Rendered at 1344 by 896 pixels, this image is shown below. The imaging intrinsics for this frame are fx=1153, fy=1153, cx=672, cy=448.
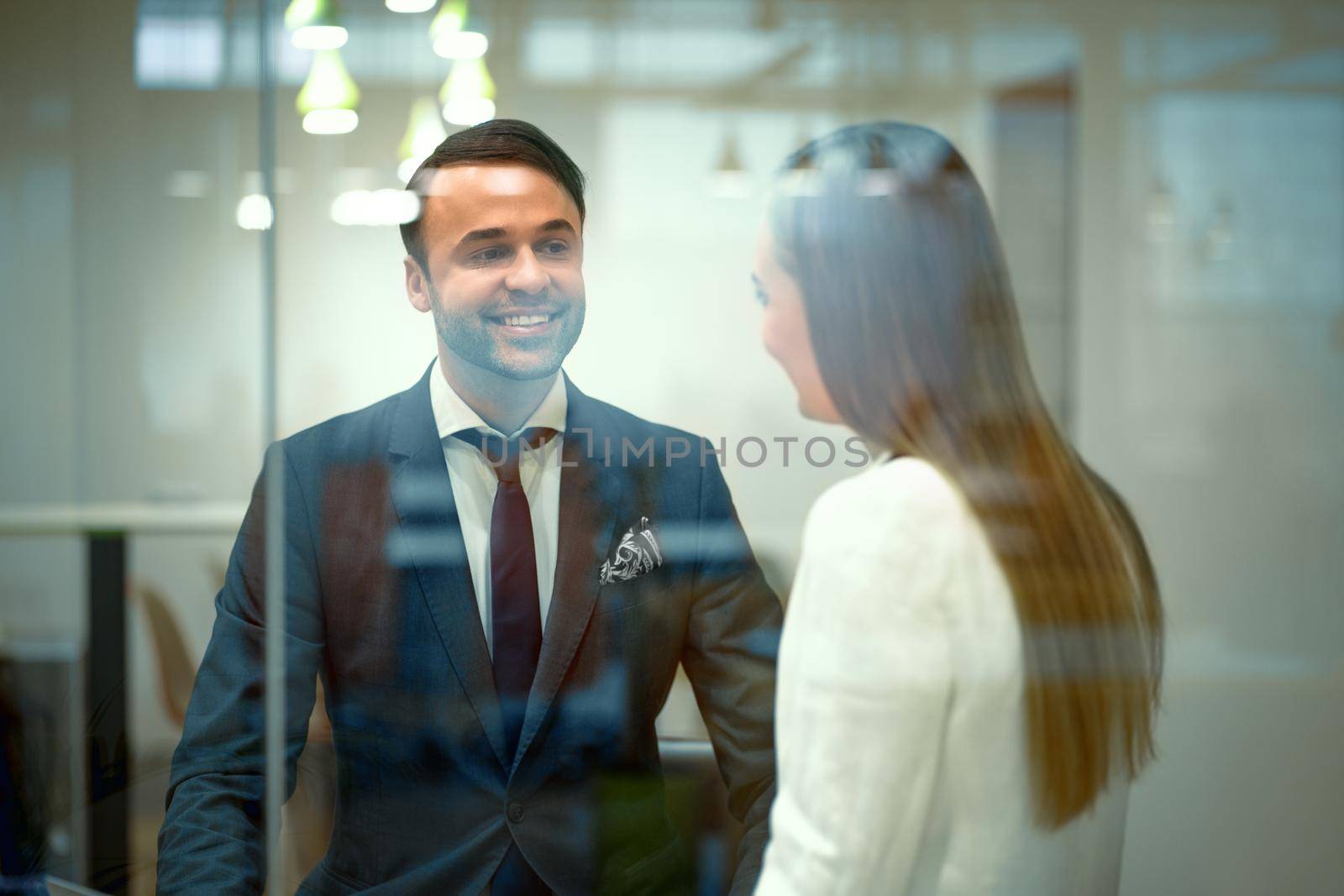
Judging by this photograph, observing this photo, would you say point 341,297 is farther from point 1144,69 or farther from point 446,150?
point 1144,69

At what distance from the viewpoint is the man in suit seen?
6.83 feet

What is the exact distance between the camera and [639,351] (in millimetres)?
2078

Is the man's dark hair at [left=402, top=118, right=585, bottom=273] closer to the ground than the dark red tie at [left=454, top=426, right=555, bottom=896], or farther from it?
farther from it

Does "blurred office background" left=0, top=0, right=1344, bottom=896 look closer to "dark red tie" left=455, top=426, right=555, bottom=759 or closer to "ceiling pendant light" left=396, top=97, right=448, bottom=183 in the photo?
"ceiling pendant light" left=396, top=97, right=448, bottom=183

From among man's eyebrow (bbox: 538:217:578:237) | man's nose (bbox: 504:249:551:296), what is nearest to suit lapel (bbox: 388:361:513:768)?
man's nose (bbox: 504:249:551:296)

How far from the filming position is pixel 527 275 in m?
2.07

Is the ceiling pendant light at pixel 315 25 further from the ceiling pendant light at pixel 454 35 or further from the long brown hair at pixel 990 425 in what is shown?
the long brown hair at pixel 990 425

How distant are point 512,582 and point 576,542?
14cm

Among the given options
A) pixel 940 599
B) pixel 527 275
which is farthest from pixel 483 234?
pixel 940 599

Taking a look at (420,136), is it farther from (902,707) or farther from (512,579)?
(902,707)

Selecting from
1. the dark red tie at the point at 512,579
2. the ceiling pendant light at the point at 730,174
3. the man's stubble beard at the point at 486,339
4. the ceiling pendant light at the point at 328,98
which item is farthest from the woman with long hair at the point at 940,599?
the ceiling pendant light at the point at 328,98

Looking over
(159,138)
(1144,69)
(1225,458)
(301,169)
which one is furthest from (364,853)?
(1144,69)

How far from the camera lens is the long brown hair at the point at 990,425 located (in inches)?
57.7

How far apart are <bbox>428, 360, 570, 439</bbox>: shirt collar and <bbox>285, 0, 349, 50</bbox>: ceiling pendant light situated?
682 millimetres
